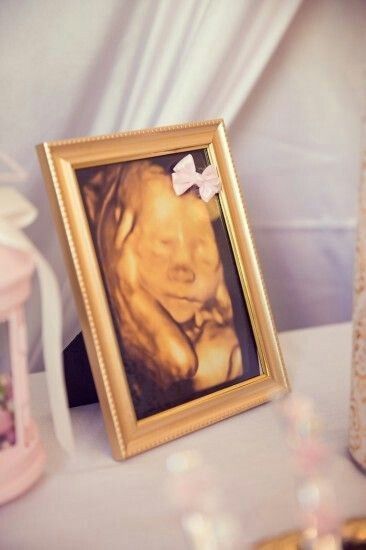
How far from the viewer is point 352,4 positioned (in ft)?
3.21

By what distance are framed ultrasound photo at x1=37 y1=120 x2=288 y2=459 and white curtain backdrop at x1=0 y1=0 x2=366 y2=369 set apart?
153mm

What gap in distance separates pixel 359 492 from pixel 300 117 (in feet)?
2.16

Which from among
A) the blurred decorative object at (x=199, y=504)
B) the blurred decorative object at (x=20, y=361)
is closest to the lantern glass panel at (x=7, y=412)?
the blurred decorative object at (x=20, y=361)

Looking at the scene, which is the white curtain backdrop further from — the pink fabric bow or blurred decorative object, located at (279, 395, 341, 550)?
blurred decorative object, located at (279, 395, 341, 550)

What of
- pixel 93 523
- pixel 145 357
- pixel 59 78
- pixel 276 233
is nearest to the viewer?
pixel 93 523

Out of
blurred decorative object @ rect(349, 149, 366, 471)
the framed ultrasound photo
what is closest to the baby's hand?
the framed ultrasound photo

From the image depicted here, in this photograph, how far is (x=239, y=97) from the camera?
890 millimetres

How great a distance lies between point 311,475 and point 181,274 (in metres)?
0.28

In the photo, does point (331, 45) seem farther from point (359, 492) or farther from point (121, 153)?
point (359, 492)

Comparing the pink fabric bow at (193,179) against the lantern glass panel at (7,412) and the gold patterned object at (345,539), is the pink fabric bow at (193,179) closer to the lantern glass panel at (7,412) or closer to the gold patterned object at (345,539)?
the lantern glass panel at (7,412)

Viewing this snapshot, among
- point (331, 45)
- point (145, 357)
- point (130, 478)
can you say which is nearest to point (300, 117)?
point (331, 45)

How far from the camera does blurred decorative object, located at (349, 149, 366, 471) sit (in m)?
0.58

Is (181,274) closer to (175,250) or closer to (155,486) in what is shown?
(175,250)

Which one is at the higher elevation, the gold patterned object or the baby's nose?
the baby's nose
